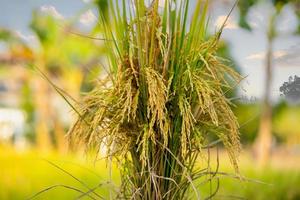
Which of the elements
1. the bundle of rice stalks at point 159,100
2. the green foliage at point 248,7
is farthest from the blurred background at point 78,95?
the bundle of rice stalks at point 159,100

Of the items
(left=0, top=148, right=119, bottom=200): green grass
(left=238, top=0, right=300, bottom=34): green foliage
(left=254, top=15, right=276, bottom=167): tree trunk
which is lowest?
(left=0, top=148, right=119, bottom=200): green grass

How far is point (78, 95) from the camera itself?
3.32 metres

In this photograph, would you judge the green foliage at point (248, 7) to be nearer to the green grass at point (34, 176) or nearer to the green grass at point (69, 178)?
the green grass at point (69, 178)

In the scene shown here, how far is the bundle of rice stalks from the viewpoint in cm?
150

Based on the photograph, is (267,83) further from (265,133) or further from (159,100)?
(159,100)

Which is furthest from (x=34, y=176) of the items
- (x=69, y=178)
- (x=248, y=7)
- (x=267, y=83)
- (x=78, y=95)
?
(x=248, y=7)

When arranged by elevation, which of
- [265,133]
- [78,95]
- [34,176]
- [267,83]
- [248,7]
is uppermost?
[248,7]

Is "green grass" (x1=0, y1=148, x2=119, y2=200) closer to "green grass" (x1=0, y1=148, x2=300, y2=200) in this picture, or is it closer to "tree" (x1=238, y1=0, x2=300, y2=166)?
"green grass" (x1=0, y1=148, x2=300, y2=200)

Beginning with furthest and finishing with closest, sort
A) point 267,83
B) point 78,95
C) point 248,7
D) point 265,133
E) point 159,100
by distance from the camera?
1. point 265,133
2. point 267,83
3. point 248,7
4. point 78,95
5. point 159,100

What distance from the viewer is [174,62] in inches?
60.8

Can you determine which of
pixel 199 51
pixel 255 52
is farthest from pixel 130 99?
pixel 255 52

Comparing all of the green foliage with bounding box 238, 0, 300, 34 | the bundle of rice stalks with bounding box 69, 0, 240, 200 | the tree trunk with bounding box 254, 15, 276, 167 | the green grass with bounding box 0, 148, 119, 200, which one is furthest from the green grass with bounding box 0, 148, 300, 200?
the bundle of rice stalks with bounding box 69, 0, 240, 200

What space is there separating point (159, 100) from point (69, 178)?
239 centimetres

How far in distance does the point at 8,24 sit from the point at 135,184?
2835mm
